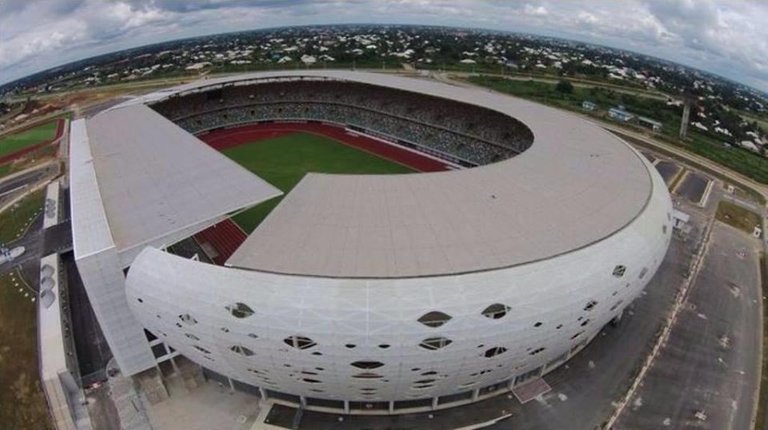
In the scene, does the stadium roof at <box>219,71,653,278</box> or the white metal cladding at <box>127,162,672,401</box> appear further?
the stadium roof at <box>219,71,653,278</box>

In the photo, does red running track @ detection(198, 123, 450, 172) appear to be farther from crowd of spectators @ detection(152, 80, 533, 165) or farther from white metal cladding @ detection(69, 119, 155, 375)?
white metal cladding @ detection(69, 119, 155, 375)

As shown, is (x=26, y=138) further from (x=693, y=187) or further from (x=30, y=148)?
(x=693, y=187)

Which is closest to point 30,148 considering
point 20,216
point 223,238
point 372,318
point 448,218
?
point 20,216

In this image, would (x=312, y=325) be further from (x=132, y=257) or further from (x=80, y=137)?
(x=80, y=137)

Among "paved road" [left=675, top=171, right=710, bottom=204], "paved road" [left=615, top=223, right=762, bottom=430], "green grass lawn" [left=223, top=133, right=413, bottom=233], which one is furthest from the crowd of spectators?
"paved road" [left=675, top=171, right=710, bottom=204]

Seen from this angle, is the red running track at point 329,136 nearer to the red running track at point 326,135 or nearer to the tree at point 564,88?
the red running track at point 326,135

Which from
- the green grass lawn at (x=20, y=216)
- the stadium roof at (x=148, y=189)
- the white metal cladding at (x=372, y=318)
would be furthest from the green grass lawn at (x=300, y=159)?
the white metal cladding at (x=372, y=318)
